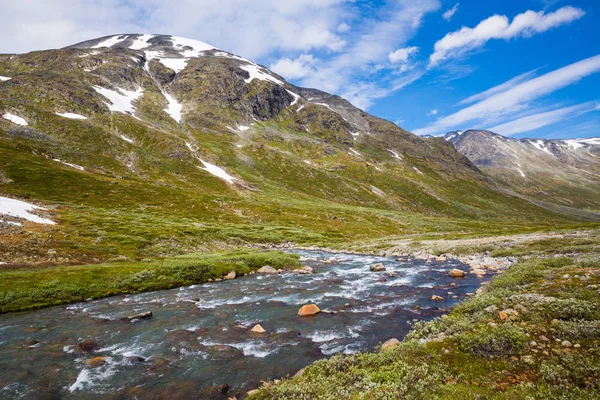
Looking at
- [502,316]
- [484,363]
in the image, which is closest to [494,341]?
[484,363]

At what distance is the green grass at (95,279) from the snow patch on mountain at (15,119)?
15577 centimetres

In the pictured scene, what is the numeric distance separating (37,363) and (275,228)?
233ft

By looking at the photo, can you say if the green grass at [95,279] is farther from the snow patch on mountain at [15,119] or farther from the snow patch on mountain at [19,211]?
the snow patch on mountain at [15,119]

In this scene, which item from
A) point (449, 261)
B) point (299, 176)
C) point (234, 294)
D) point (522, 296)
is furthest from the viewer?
point (299, 176)

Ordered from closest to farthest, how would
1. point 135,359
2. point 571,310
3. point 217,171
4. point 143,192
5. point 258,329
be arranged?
1. point 571,310
2. point 135,359
3. point 258,329
4. point 143,192
5. point 217,171

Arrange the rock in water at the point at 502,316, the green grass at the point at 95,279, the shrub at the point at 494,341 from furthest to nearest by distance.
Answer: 1. the green grass at the point at 95,279
2. the rock in water at the point at 502,316
3. the shrub at the point at 494,341

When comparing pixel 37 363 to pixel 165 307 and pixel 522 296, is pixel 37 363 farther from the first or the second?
pixel 522 296

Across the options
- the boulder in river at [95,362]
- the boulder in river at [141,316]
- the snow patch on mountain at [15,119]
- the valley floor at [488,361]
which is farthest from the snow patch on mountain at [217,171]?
the valley floor at [488,361]

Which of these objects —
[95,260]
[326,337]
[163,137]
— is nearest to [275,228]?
[95,260]

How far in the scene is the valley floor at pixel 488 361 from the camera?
341 inches

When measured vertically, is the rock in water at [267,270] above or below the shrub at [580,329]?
below

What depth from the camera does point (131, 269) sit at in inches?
1385

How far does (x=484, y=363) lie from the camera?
10.3 m

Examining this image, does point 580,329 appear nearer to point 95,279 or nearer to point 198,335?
point 198,335
